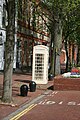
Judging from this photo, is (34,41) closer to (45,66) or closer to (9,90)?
(45,66)

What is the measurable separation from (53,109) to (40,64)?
1257 centimetres

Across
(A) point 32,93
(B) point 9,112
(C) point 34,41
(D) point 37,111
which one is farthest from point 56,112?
(C) point 34,41

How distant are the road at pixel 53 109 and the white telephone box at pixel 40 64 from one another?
790 centimetres

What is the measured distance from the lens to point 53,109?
45.6ft

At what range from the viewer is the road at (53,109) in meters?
12.1

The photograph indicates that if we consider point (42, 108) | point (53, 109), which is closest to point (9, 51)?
point (42, 108)

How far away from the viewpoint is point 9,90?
15.4m

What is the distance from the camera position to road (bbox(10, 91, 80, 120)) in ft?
39.7

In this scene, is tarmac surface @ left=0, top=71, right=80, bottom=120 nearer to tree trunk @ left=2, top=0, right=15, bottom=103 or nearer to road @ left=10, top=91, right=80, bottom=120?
road @ left=10, top=91, right=80, bottom=120

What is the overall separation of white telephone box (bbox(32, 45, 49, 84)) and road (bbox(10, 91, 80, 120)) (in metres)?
7.90

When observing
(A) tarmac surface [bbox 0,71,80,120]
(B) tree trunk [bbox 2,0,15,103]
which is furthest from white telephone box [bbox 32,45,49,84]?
(B) tree trunk [bbox 2,0,15,103]

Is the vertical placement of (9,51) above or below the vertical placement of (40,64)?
above

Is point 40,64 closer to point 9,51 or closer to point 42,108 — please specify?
point 9,51

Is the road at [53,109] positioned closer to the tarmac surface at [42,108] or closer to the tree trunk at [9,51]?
the tarmac surface at [42,108]
